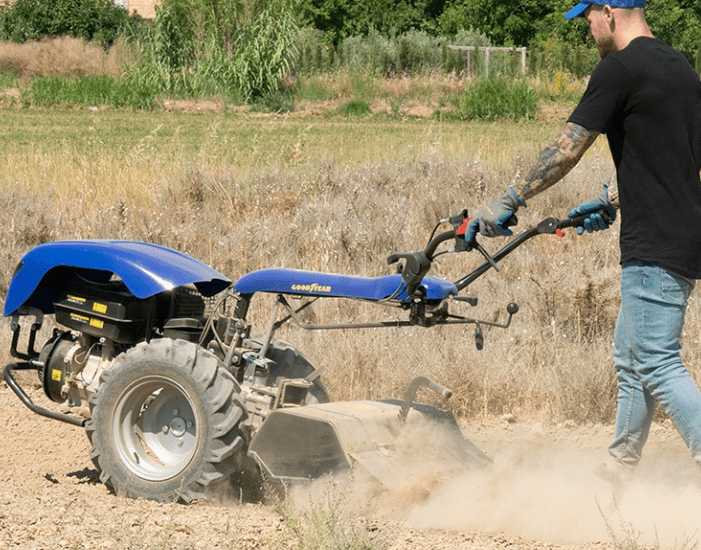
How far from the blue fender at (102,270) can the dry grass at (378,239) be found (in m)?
1.65

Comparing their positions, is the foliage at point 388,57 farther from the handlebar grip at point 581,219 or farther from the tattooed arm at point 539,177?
the tattooed arm at point 539,177

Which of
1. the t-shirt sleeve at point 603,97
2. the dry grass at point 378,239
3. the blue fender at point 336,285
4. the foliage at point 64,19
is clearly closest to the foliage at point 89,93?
the dry grass at point 378,239

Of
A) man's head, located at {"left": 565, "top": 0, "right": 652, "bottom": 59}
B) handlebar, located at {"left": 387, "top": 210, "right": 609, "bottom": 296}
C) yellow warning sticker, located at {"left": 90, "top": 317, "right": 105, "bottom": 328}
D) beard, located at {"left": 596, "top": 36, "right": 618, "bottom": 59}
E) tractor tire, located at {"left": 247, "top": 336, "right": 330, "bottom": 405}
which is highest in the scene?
man's head, located at {"left": 565, "top": 0, "right": 652, "bottom": 59}

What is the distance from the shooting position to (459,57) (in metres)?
35.3

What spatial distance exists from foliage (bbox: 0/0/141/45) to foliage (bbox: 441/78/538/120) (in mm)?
24859

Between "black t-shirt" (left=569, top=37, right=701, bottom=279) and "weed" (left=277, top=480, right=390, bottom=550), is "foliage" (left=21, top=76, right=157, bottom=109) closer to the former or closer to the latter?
"weed" (left=277, top=480, right=390, bottom=550)

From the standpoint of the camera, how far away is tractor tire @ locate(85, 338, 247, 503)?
4691mm

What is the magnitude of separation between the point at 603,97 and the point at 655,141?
0.87 feet

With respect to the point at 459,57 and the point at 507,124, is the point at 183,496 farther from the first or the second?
the point at 459,57

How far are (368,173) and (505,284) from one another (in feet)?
11.9

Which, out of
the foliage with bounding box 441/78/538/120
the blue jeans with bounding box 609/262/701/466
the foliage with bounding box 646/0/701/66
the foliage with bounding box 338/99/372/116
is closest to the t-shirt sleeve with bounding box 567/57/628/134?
the blue jeans with bounding box 609/262/701/466

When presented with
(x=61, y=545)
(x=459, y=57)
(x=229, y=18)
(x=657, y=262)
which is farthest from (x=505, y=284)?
(x=459, y=57)

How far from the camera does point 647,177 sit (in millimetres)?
4188

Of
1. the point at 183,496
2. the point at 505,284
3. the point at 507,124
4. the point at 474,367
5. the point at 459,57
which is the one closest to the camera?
the point at 183,496
